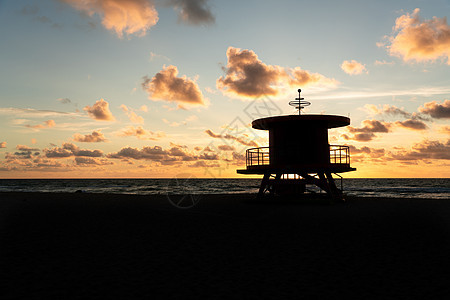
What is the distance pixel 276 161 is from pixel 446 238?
1201 centimetres

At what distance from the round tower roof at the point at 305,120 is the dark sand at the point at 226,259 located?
774 cm

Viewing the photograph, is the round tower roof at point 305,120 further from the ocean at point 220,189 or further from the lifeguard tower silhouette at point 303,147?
the ocean at point 220,189

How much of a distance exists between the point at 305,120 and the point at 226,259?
47.0 feet

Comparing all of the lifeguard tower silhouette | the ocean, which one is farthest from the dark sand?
the ocean

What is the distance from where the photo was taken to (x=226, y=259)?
8945 millimetres

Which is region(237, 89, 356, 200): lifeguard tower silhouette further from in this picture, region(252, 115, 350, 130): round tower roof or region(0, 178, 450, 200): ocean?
region(0, 178, 450, 200): ocean

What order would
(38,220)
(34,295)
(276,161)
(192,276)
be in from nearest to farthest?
(34,295) < (192,276) < (38,220) < (276,161)

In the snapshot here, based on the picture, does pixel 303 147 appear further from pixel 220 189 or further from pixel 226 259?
pixel 220 189

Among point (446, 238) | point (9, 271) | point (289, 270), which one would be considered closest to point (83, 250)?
point (9, 271)

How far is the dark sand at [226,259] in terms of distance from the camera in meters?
6.63

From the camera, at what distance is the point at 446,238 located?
38.0 feet

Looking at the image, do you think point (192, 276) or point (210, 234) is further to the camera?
point (210, 234)

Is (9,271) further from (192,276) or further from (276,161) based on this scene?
(276,161)

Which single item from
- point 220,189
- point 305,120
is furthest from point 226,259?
point 220,189
